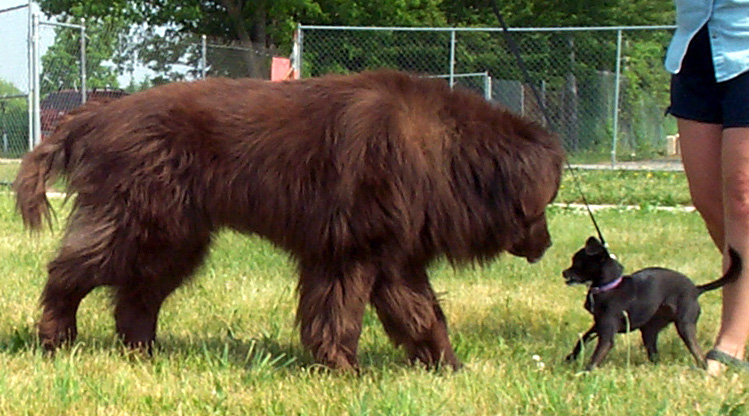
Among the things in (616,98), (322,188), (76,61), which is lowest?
(322,188)

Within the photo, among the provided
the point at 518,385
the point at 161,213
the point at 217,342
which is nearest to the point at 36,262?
the point at 217,342

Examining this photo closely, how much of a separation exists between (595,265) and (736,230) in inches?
22.3

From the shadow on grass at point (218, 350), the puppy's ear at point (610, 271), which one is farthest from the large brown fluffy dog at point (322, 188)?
the puppy's ear at point (610, 271)

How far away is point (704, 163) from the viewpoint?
389cm

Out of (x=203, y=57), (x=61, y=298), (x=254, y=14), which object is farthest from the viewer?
(x=254, y=14)

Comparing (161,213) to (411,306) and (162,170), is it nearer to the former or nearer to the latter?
(162,170)

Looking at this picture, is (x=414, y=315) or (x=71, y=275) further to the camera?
(x=71, y=275)

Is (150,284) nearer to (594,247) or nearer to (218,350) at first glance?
(218,350)

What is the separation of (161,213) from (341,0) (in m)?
24.1

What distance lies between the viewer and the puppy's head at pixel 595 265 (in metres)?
3.78

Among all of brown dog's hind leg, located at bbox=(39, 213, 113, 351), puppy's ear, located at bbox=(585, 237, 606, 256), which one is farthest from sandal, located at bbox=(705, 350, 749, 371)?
brown dog's hind leg, located at bbox=(39, 213, 113, 351)

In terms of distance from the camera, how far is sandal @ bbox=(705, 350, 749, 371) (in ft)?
12.1

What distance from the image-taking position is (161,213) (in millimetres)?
3674

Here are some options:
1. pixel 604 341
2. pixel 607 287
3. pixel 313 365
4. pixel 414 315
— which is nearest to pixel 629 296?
pixel 607 287
